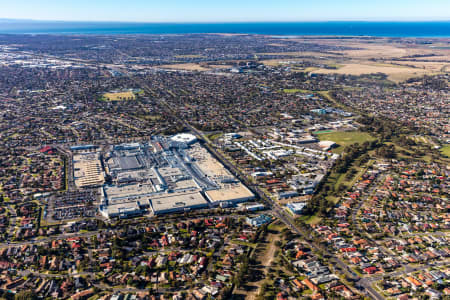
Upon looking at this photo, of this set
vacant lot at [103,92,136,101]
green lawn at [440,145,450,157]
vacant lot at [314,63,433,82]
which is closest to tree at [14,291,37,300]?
green lawn at [440,145,450,157]

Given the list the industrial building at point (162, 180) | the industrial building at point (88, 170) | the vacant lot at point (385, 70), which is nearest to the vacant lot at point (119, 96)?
the industrial building at point (162, 180)

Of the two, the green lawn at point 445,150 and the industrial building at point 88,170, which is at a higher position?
the industrial building at point 88,170

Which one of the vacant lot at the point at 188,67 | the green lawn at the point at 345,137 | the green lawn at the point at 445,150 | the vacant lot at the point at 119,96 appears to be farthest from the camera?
the vacant lot at the point at 188,67

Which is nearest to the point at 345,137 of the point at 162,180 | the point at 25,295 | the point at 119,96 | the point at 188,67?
the point at 162,180

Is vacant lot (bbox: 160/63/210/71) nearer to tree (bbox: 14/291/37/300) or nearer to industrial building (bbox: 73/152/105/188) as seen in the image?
industrial building (bbox: 73/152/105/188)

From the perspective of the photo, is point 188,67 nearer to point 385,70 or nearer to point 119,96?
point 119,96

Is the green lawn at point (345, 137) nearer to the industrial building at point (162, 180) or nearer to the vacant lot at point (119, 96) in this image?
the industrial building at point (162, 180)
